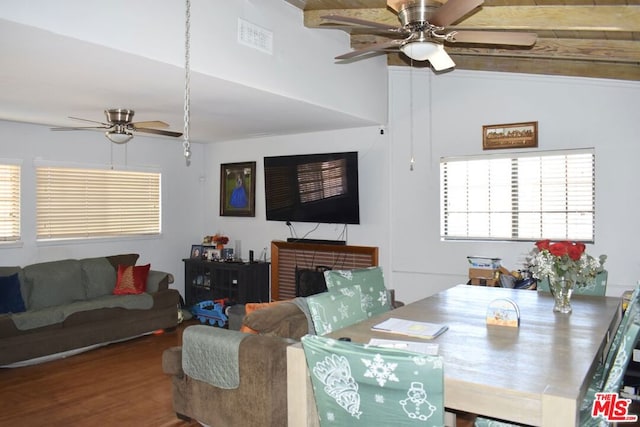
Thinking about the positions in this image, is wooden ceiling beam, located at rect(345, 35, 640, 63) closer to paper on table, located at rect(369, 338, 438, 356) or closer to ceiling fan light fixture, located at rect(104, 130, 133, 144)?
paper on table, located at rect(369, 338, 438, 356)


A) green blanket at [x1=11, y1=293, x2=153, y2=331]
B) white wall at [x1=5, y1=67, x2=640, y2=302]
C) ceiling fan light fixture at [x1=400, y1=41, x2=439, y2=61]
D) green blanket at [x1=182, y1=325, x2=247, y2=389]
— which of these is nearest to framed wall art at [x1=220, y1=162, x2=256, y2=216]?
white wall at [x1=5, y1=67, x2=640, y2=302]

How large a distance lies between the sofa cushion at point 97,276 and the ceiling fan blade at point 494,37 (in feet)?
15.7

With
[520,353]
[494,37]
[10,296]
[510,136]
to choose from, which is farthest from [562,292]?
[10,296]

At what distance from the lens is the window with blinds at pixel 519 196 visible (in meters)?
4.86

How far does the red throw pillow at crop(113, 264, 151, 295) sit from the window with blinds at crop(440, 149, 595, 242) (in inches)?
142

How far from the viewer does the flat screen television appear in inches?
232

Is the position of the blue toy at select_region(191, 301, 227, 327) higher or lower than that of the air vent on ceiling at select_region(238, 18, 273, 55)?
lower

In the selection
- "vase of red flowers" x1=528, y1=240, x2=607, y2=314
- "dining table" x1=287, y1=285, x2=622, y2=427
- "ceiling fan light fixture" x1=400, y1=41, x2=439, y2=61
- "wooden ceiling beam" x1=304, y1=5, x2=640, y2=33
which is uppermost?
"wooden ceiling beam" x1=304, y1=5, x2=640, y2=33

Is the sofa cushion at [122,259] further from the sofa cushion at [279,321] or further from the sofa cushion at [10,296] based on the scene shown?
the sofa cushion at [279,321]

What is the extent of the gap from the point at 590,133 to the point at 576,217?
820mm

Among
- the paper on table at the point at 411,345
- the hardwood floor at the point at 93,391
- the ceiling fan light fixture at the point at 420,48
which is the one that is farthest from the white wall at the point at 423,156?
the paper on table at the point at 411,345

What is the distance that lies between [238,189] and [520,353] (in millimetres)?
5580

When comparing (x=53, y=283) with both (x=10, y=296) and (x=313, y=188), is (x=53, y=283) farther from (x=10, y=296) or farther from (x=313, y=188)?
(x=313, y=188)

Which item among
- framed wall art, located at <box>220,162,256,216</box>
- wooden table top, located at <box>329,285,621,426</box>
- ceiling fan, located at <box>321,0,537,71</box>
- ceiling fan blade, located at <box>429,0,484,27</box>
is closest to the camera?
wooden table top, located at <box>329,285,621,426</box>
